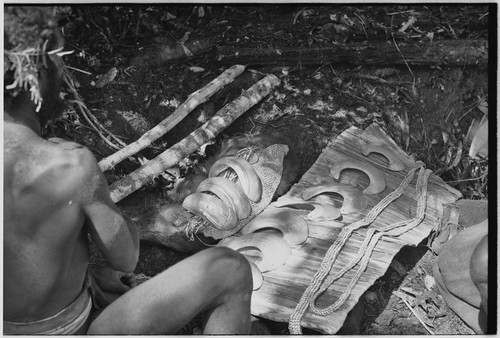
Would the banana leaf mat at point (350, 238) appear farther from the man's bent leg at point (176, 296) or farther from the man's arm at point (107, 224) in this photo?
the man's arm at point (107, 224)

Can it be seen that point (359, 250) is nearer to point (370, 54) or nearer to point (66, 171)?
point (370, 54)

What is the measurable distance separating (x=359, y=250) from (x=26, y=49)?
173 centimetres

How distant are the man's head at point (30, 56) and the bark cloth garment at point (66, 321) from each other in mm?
659

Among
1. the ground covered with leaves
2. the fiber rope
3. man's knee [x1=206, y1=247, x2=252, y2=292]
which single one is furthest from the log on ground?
man's knee [x1=206, y1=247, x2=252, y2=292]

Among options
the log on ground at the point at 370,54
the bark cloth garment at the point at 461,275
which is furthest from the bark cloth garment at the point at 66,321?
the log on ground at the point at 370,54

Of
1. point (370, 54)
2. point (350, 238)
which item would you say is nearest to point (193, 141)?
point (350, 238)

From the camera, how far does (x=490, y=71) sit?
322 centimetres

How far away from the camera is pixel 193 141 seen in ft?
13.2

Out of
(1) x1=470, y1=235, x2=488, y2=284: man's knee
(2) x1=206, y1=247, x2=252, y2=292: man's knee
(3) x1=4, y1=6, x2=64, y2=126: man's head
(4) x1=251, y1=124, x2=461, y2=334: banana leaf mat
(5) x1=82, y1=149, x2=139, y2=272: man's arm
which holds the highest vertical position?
(3) x1=4, y1=6, x2=64, y2=126: man's head

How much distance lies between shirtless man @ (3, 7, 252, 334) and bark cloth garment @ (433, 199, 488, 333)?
1.07 meters

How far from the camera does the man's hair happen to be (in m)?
2.33

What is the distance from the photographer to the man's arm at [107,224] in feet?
7.80

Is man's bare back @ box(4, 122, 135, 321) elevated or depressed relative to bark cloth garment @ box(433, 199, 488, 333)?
elevated

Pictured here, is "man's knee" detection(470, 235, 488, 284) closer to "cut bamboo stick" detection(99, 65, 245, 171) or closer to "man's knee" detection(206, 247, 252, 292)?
"man's knee" detection(206, 247, 252, 292)
